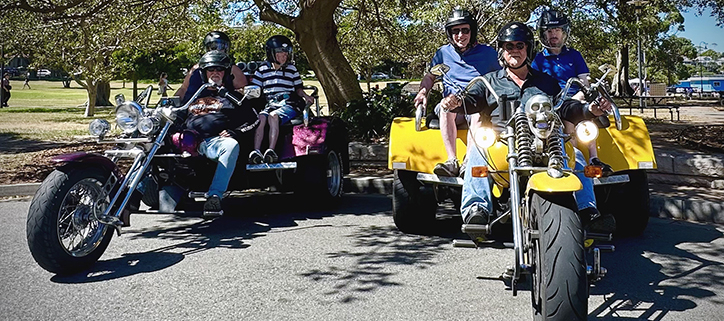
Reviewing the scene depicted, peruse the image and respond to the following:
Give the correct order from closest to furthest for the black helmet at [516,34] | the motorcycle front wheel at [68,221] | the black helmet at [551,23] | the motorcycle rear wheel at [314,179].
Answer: the black helmet at [516,34] < the motorcycle front wheel at [68,221] < the black helmet at [551,23] < the motorcycle rear wheel at [314,179]

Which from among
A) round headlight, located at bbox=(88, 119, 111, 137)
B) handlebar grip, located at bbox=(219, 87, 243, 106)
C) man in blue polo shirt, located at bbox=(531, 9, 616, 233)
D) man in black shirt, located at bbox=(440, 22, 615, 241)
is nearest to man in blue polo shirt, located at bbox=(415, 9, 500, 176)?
man in blue polo shirt, located at bbox=(531, 9, 616, 233)

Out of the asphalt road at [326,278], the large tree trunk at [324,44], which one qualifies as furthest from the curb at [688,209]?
the large tree trunk at [324,44]

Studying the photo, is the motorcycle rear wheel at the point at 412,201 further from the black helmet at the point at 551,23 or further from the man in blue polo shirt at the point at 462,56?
the black helmet at the point at 551,23

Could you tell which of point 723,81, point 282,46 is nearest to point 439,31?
point 282,46

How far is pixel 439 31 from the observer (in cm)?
1692

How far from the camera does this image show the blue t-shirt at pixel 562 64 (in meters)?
5.98

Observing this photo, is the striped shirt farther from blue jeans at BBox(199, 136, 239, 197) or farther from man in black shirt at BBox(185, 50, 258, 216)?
blue jeans at BBox(199, 136, 239, 197)

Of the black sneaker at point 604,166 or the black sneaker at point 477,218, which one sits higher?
the black sneaker at point 604,166

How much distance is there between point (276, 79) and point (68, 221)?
3.46m

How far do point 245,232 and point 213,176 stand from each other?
2.05 ft

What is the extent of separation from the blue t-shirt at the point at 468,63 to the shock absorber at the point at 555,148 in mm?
2317

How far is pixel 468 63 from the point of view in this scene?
629cm

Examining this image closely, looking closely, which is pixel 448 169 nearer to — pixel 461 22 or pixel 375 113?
pixel 461 22

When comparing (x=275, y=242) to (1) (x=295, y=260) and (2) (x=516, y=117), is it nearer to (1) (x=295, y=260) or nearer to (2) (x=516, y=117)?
(1) (x=295, y=260)
